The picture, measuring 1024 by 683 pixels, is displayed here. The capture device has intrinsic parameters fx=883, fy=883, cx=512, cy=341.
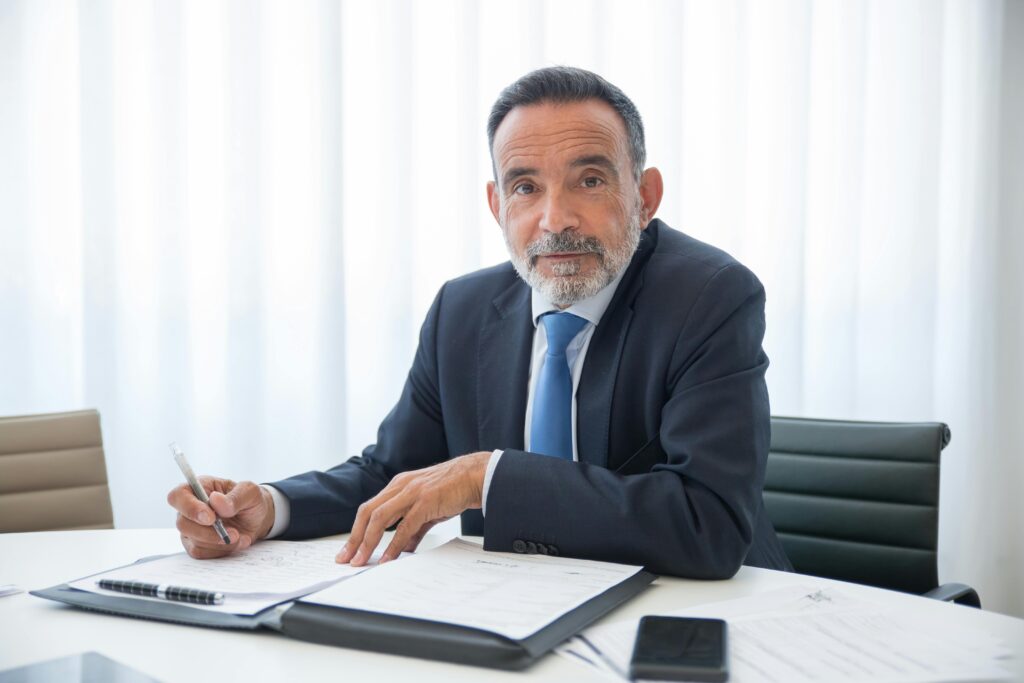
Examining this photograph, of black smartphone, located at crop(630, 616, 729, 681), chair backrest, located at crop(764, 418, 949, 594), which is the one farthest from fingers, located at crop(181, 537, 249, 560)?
chair backrest, located at crop(764, 418, 949, 594)

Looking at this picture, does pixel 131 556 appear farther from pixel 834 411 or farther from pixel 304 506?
pixel 834 411

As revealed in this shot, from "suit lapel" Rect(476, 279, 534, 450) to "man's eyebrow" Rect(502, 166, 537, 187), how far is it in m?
0.26

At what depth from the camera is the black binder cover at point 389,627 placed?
0.90 m

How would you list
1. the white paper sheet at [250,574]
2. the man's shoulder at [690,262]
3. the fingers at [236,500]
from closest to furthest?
the white paper sheet at [250,574], the fingers at [236,500], the man's shoulder at [690,262]

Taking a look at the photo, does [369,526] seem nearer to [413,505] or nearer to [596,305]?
[413,505]

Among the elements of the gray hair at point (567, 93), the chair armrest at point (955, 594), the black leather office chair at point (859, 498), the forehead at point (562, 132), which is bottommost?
the chair armrest at point (955, 594)

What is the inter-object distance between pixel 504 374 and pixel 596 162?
463mm

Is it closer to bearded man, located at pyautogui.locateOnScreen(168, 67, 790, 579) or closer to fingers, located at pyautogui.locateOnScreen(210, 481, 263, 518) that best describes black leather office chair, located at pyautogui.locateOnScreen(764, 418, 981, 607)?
bearded man, located at pyautogui.locateOnScreen(168, 67, 790, 579)

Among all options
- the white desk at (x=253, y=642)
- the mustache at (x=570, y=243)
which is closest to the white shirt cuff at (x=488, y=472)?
the white desk at (x=253, y=642)

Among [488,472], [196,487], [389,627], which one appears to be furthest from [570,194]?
[389,627]

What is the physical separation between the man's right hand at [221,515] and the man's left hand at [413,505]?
0.20 m

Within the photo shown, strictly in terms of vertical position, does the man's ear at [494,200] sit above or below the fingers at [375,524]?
above

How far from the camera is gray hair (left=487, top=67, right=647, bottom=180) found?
173 centimetres

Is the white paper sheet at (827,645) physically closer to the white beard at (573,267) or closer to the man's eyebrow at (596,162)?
the white beard at (573,267)
